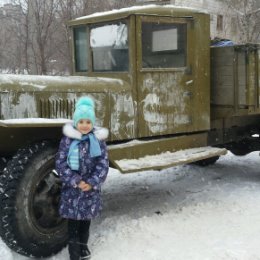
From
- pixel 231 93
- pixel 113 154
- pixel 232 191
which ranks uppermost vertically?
pixel 231 93

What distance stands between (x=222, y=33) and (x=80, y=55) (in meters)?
18.8

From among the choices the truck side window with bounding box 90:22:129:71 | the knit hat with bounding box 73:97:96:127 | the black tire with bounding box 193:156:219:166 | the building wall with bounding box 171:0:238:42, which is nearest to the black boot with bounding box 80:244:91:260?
the knit hat with bounding box 73:97:96:127

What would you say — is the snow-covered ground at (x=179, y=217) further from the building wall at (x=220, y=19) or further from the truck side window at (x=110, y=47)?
the building wall at (x=220, y=19)

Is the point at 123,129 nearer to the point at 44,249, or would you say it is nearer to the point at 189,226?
the point at 189,226

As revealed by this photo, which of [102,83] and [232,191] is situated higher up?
[102,83]

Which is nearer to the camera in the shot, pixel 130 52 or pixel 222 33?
pixel 130 52

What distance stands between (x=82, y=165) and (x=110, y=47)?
1906mm

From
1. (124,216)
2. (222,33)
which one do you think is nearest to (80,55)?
(124,216)

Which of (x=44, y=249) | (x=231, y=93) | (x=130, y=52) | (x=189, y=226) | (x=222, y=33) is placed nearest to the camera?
(x=44, y=249)

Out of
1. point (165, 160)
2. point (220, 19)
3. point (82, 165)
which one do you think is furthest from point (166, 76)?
point (220, 19)

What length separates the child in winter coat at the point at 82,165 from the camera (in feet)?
12.1

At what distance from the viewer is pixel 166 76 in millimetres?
5250

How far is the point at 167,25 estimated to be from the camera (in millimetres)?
5242

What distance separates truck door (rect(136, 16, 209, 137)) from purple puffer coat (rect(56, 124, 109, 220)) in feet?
4.67
